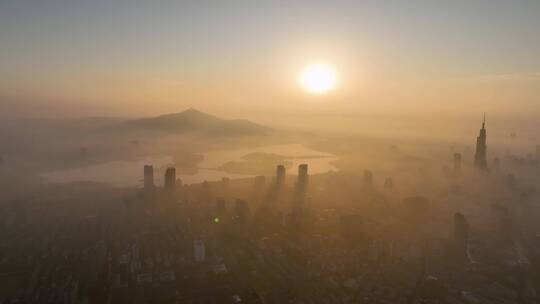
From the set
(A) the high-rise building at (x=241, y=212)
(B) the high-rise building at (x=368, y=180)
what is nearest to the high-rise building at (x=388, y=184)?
(B) the high-rise building at (x=368, y=180)

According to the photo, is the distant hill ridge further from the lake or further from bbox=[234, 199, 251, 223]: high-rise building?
bbox=[234, 199, 251, 223]: high-rise building

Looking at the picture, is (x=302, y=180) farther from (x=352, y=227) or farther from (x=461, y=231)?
(x=461, y=231)

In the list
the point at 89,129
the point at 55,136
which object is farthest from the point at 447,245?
the point at 89,129

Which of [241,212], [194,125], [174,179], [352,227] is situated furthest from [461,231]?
[194,125]

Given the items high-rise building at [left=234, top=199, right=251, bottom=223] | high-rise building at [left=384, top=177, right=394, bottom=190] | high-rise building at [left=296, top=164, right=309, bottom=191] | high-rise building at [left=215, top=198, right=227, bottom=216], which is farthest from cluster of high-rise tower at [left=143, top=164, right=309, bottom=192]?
high-rise building at [left=234, top=199, right=251, bottom=223]

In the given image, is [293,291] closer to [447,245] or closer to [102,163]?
[447,245]

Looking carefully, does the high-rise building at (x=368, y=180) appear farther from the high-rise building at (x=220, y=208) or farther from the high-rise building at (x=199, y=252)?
the high-rise building at (x=199, y=252)
